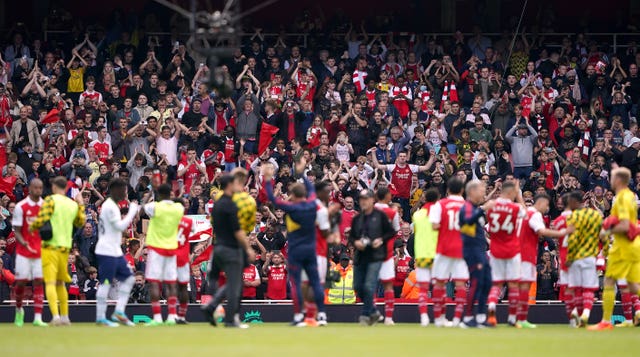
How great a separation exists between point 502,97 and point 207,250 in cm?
927

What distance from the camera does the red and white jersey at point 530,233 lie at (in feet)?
71.3

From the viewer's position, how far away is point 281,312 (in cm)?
2662

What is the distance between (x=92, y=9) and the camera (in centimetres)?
3953

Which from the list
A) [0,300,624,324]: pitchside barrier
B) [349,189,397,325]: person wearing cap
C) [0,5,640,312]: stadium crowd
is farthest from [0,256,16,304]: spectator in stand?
[349,189,397,325]: person wearing cap

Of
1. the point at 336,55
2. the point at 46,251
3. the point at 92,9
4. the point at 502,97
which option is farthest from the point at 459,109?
the point at 46,251

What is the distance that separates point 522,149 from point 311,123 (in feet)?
16.0

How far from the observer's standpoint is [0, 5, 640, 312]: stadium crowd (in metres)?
29.8

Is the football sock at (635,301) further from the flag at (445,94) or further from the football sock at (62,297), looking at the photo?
the flag at (445,94)

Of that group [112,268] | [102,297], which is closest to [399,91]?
[112,268]

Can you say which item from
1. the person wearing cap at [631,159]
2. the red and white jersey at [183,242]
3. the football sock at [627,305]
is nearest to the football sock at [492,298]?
the football sock at [627,305]

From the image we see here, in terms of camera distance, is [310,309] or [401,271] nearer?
[310,309]

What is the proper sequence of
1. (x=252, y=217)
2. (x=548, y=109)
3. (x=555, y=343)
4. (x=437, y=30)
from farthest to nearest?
(x=437, y=30)
(x=548, y=109)
(x=252, y=217)
(x=555, y=343)

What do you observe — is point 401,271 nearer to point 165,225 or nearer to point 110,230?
point 165,225

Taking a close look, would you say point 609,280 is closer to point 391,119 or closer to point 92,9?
point 391,119
